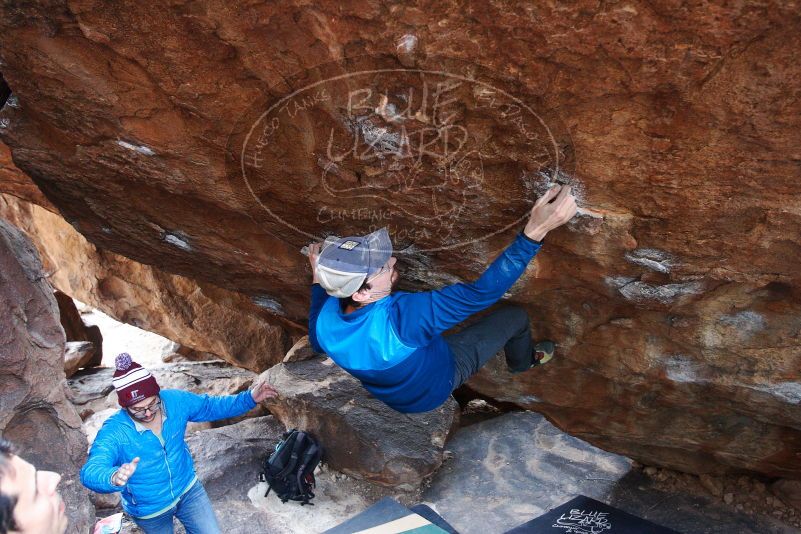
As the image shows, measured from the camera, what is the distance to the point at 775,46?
6.26ft

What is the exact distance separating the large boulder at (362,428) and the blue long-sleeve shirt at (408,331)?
1.73m

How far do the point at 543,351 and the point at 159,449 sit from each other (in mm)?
2243

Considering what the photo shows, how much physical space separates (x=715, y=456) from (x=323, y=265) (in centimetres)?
303

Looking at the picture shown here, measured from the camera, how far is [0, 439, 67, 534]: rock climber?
4.87 ft

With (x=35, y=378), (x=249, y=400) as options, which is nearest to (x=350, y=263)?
(x=249, y=400)

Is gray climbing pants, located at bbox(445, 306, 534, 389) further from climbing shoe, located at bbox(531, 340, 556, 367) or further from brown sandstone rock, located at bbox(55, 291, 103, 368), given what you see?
brown sandstone rock, located at bbox(55, 291, 103, 368)

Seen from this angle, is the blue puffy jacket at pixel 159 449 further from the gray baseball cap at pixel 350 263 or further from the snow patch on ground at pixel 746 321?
the snow patch on ground at pixel 746 321

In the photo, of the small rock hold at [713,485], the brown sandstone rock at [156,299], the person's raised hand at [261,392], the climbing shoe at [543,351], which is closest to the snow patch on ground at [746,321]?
the climbing shoe at [543,351]

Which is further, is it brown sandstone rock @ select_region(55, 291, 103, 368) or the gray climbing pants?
brown sandstone rock @ select_region(55, 291, 103, 368)

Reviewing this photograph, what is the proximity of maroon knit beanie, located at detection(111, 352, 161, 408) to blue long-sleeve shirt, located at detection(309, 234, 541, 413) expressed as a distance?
0.90m

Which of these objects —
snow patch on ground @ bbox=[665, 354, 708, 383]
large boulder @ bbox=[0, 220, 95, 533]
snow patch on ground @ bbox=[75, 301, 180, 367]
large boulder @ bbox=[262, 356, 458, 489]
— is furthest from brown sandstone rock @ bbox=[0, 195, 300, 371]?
snow patch on ground @ bbox=[665, 354, 708, 383]

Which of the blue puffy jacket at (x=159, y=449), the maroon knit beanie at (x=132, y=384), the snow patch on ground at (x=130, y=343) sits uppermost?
the maroon knit beanie at (x=132, y=384)

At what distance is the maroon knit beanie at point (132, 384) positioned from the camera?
3.39 meters

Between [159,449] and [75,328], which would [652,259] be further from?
[75,328]
